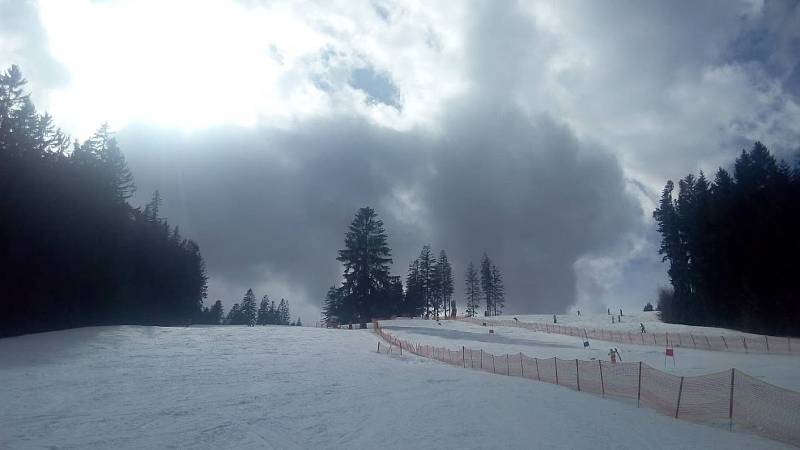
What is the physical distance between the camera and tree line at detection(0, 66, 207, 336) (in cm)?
2916

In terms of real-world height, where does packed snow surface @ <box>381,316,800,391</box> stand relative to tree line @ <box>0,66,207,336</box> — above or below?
below

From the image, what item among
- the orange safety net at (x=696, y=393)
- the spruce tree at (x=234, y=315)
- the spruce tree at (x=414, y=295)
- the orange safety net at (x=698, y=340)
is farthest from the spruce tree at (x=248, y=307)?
the orange safety net at (x=696, y=393)

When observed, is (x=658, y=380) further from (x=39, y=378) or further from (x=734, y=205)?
(x=734, y=205)

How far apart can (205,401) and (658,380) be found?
54.2 ft

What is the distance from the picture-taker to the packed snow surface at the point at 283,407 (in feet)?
37.9

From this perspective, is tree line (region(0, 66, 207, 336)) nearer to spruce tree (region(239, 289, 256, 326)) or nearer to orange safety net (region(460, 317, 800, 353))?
orange safety net (region(460, 317, 800, 353))

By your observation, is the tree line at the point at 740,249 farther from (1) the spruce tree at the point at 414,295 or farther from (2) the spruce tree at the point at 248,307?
(2) the spruce tree at the point at 248,307

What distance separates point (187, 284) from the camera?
241 ft

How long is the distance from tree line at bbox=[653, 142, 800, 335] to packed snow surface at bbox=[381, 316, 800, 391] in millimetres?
23911

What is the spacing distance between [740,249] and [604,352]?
1397 inches

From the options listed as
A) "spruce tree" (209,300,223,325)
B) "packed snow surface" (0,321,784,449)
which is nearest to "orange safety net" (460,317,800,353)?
"packed snow surface" (0,321,784,449)

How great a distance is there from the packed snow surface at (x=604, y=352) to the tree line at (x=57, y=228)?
2769 cm

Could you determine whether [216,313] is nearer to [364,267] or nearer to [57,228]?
[364,267]

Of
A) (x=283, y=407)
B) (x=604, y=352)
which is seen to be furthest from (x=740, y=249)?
(x=283, y=407)
